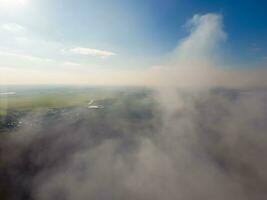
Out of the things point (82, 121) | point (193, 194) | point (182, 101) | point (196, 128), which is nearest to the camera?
point (193, 194)

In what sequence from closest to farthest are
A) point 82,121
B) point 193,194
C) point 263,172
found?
point 193,194, point 263,172, point 82,121

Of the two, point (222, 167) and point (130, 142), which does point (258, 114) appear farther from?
point (130, 142)

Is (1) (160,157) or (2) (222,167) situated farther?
(1) (160,157)

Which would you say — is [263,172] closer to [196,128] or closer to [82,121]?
[196,128]

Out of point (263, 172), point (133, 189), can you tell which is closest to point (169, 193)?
point (133, 189)

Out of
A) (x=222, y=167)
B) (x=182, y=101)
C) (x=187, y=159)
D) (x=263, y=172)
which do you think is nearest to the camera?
(x=263, y=172)

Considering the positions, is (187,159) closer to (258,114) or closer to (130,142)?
(130,142)

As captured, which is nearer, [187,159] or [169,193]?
[169,193]

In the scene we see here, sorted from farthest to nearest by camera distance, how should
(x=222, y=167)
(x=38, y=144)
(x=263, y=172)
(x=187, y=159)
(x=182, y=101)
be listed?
(x=182, y=101) < (x=38, y=144) < (x=187, y=159) < (x=222, y=167) < (x=263, y=172)

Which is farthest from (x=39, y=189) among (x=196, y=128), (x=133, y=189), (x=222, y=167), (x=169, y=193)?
(x=196, y=128)
